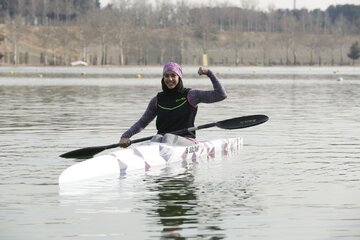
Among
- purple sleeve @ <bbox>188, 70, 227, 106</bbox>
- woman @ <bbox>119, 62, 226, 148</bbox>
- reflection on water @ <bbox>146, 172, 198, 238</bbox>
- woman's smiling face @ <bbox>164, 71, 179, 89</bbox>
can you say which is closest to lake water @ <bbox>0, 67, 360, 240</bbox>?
reflection on water @ <bbox>146, 172, 198, 238</bbox>

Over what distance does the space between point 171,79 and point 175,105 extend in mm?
557

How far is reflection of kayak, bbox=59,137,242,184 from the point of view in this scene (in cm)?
1636

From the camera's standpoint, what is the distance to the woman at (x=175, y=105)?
1895 centimetres

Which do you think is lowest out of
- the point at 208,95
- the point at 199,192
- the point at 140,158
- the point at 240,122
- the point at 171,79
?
the point at 199,192

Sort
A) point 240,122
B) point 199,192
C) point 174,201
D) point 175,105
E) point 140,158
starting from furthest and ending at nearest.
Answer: point 240,122, point 175,105, point 140,158, point 199,192, point 174,201

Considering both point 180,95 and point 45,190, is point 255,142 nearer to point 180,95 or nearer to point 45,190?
point 180,95

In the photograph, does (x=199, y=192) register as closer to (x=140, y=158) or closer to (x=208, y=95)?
(x=140, y=158)

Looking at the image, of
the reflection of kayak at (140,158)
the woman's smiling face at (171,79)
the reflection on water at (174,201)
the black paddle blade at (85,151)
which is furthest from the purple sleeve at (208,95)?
the reflection on water at (174,201)

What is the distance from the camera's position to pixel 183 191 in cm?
1535

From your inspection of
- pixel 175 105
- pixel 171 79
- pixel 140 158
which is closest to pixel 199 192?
pixel 140 158

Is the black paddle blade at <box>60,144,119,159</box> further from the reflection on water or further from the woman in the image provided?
the reflection on water

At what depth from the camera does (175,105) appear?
19.1 m

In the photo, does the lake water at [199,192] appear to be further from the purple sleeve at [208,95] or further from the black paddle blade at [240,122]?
the purple sleeve at [208,95]

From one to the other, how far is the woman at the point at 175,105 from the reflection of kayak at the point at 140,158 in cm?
28
